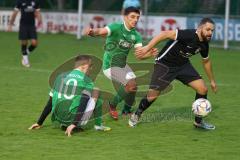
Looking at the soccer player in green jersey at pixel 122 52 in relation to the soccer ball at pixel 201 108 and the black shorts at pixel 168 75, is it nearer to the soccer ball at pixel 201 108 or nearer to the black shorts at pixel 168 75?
the black shorts at pixel 168 75

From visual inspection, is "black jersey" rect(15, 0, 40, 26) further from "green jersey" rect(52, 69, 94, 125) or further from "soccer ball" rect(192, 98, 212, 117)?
"soccer ball" rect(192, 98, 212, 117)

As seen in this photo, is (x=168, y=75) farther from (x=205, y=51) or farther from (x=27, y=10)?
(x=27, y=10)

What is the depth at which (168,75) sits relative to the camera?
30.6 ft

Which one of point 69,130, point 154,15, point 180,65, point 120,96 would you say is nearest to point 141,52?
point 180,65

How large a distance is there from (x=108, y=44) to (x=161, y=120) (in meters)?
1.48

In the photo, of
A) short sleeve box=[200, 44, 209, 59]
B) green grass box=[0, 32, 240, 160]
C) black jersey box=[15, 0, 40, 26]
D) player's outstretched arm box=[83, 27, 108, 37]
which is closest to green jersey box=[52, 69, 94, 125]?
green grass box=[0, 32, 240, 160]

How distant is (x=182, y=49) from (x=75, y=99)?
1.75m

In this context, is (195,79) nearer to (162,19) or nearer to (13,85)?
(13,85)

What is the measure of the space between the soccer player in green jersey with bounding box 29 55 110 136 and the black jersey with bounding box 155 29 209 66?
1.22 m

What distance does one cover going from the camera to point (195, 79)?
9336 millimetres

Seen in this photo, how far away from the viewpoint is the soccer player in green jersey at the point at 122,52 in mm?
9578

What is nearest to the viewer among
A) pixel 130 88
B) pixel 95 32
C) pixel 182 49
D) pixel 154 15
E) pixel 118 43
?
pixel 95 32

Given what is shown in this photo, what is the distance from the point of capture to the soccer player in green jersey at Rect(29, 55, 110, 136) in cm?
875

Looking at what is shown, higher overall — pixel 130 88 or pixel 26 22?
pixel 26 22
